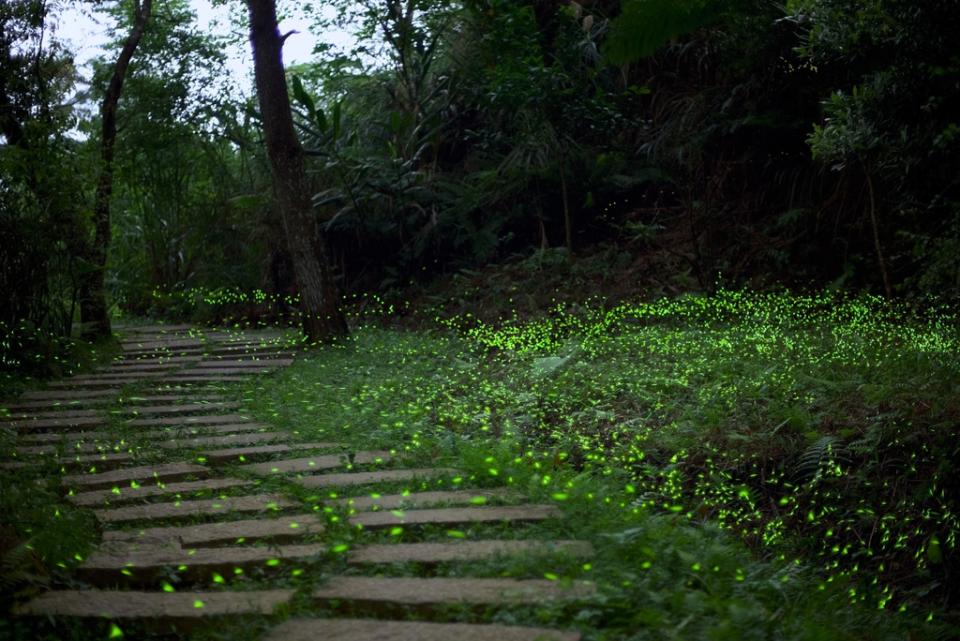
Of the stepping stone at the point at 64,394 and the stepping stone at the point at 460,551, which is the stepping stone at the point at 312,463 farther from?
the stepping stone at the point at 64,394

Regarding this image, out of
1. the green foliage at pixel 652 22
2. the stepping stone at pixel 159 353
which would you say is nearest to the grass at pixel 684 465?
the stepping stone at pixel 159 353

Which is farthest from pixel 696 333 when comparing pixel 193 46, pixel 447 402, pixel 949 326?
pixel 193 46

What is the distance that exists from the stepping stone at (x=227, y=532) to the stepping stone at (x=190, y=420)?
1.87 m

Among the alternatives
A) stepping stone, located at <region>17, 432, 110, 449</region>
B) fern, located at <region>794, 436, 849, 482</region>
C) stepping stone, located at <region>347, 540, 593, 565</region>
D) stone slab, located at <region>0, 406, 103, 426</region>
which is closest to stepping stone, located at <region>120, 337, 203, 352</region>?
stone slab, located at <region>0, 406, 103, 426</region>

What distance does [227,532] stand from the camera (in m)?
2.83

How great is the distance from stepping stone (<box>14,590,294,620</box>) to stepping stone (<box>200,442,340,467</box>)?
1.48 m

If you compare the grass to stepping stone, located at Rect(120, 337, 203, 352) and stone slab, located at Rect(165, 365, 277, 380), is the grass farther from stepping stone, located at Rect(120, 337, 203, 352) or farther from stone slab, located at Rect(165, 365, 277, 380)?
stepping stone, located at Rect(120, 337, 203, 352)

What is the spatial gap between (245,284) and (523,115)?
3.95 metres

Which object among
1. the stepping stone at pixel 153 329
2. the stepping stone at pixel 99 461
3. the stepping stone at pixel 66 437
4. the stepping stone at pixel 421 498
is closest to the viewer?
the stepping stone at pixel 421 498

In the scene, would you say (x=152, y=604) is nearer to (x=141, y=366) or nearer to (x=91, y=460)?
(x=91, y=460)

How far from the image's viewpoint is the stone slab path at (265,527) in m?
2.21

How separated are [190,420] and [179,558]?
2353mm

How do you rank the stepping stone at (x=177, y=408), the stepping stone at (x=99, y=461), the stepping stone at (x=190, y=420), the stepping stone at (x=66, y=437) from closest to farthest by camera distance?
1. the stepping stone at (x=99, y=461)
2. the stepping stone at (x=66, y=437)
3. the stepping stone at (x=190, y=420)
4. the stepping stone at (x=177, y=408)

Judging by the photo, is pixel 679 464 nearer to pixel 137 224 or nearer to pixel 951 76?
pixel 951 76
